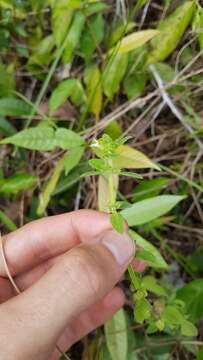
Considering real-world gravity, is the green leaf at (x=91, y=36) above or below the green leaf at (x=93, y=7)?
below

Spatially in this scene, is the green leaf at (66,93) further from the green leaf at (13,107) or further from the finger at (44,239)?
the finger at (44,239)

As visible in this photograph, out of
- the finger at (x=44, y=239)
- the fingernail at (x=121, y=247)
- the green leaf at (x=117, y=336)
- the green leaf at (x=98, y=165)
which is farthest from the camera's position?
the green leaf at (x=117, y=336)

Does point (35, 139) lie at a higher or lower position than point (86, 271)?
higher

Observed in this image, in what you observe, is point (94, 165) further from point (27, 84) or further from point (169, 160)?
point (27, 84)

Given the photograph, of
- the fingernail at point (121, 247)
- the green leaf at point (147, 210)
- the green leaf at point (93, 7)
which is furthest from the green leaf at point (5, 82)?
the fingernail at point (121, 247)

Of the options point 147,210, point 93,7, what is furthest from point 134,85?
point 147,210

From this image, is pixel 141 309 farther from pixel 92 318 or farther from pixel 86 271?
pixel 92 318
